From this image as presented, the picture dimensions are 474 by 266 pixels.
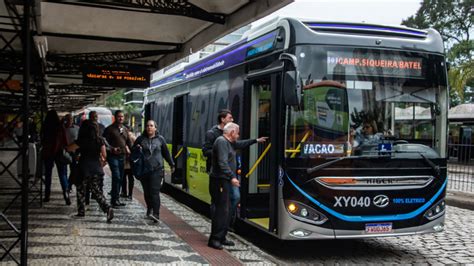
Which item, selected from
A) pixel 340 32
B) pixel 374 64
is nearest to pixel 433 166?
pixel 374 64

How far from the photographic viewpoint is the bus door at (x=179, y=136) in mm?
12250

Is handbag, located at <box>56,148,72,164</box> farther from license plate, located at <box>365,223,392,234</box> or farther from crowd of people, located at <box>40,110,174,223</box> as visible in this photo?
license plate, located at <box>365,223,392,234</box>

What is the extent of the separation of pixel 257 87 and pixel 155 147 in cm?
225

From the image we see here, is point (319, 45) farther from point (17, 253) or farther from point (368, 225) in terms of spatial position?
point (17, 253)

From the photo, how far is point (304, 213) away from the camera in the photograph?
674cm

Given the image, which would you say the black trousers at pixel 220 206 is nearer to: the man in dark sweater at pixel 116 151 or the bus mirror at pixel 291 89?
the bus mirror at pixel 291 89

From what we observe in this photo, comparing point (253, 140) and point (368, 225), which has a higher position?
point (253, 140)

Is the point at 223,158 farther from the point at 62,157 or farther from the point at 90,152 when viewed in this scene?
the point at 62,157

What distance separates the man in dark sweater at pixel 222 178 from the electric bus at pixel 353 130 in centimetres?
55

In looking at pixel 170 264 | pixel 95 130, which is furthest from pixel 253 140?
pixel 95 130

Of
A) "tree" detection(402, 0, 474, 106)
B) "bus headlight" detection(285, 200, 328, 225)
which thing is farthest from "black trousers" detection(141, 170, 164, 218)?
"tree" detection(402, 0, 474, 106)

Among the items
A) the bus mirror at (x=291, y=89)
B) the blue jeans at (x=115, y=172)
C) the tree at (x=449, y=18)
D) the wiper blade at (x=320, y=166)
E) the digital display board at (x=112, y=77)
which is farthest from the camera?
the tree at (x=449, y=18)

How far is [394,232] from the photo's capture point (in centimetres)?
702

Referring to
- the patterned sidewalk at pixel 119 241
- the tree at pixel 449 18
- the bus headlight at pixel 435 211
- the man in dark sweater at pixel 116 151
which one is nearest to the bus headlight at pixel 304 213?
the patterned sidewalk at pixel 119 241
